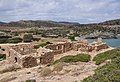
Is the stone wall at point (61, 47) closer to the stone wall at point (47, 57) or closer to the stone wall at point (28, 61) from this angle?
the stone wall at point (47, 57)

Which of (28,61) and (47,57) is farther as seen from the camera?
(47,57)

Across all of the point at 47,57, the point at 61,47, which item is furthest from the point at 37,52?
the point at 61,47

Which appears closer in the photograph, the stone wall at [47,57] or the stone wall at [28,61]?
the stone wall at [28,61]

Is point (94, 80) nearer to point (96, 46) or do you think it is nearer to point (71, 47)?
point (96, 46)

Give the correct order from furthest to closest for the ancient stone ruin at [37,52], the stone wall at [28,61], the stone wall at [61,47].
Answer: the stone wall at [61,47], the ancient stone ruin at [37,52], the stone wall at [28,61]

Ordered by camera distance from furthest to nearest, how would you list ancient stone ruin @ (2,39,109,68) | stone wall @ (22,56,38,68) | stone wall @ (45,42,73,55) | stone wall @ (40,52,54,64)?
stone wall @ (45,42,73,55) → stone wall @ (40,52,54,64) → ancient stone ruin @ (2,39,109,68) → stone wall @ (22,56,38,68)

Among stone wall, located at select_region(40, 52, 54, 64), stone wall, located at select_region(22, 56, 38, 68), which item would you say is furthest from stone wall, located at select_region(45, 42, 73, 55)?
stone wall, located at select_region(22, 56, 38, 68)

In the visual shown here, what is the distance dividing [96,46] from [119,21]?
17021cm

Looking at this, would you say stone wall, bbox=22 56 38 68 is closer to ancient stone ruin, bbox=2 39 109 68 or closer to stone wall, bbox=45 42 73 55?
ancient stone ruin, bbox=2 39 109 68

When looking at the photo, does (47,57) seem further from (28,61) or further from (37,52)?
(37,52)

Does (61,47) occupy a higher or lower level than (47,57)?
lower

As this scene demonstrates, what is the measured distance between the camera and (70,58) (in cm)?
2459

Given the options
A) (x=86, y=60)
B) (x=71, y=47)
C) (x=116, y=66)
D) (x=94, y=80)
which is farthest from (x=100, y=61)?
(x=71, y=47)

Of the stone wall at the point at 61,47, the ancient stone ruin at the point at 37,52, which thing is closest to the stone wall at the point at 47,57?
the ancient stone ruin at the point at 37,52
